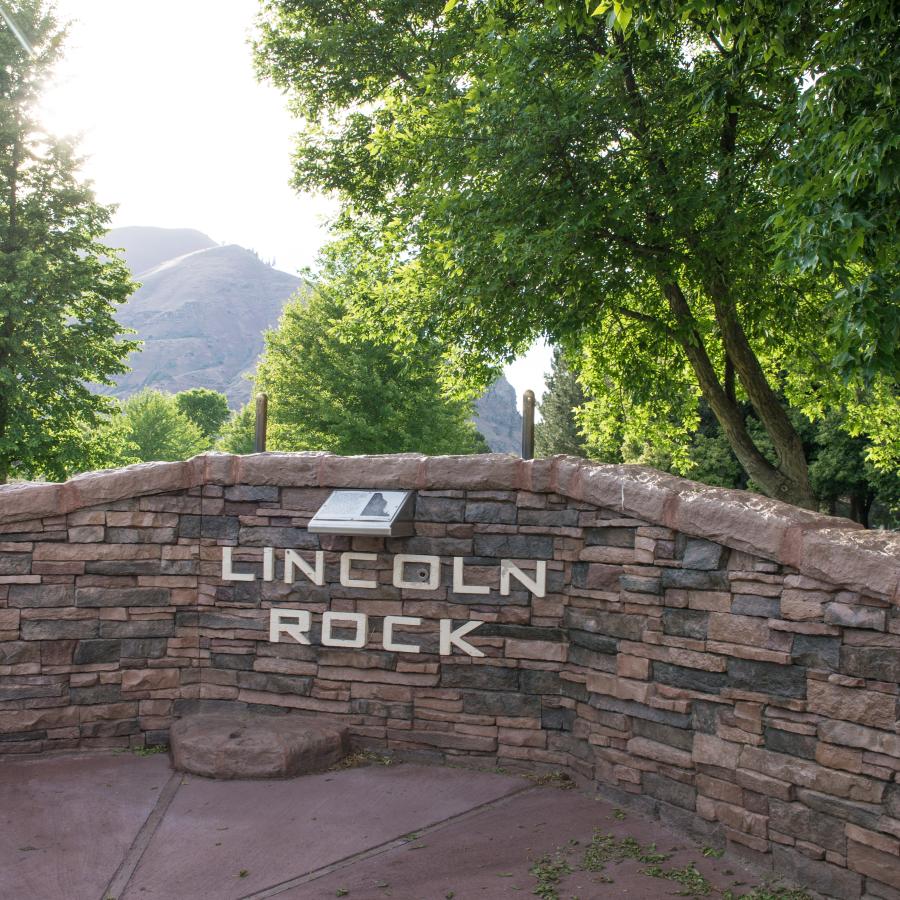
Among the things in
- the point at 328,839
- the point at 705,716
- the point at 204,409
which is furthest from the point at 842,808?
the point at 204,409

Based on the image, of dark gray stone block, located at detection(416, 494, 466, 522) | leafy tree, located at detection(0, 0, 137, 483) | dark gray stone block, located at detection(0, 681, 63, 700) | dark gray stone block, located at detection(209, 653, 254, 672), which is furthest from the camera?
leafy tree, located at detection(0, 0, 137, 483)

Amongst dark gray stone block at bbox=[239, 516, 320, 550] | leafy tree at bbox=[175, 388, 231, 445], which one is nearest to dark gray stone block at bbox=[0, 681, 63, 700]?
dark gray stone block at bbox=[239, 516, 320, 550]

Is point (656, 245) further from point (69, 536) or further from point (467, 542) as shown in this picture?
point (69, 536)

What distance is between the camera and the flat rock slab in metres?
4.74

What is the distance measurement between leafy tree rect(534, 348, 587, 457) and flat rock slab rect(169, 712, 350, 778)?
27.9m

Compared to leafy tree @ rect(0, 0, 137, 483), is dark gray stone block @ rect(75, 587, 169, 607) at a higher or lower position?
lower

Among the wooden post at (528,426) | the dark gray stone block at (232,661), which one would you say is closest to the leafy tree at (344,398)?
the wooden post at (528,426)

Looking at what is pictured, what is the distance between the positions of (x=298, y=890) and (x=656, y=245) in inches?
329

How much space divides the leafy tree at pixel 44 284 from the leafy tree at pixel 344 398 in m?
6.71

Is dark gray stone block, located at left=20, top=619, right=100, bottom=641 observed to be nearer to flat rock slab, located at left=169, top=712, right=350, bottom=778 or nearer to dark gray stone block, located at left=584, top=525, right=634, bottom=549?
flat rock slab, located at left=169, top=712, right=350, bottom=778

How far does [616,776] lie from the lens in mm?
4449

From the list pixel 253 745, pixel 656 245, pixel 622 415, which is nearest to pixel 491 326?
pixel 656 245

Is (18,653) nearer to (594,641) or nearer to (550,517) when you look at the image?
(550,517)

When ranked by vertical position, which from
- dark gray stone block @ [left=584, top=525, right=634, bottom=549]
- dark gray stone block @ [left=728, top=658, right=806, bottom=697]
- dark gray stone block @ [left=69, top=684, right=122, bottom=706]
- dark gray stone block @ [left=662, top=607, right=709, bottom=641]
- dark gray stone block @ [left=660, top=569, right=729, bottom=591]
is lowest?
dark gray stone block @ [left=69, top=684, right=122, bottom=706]
